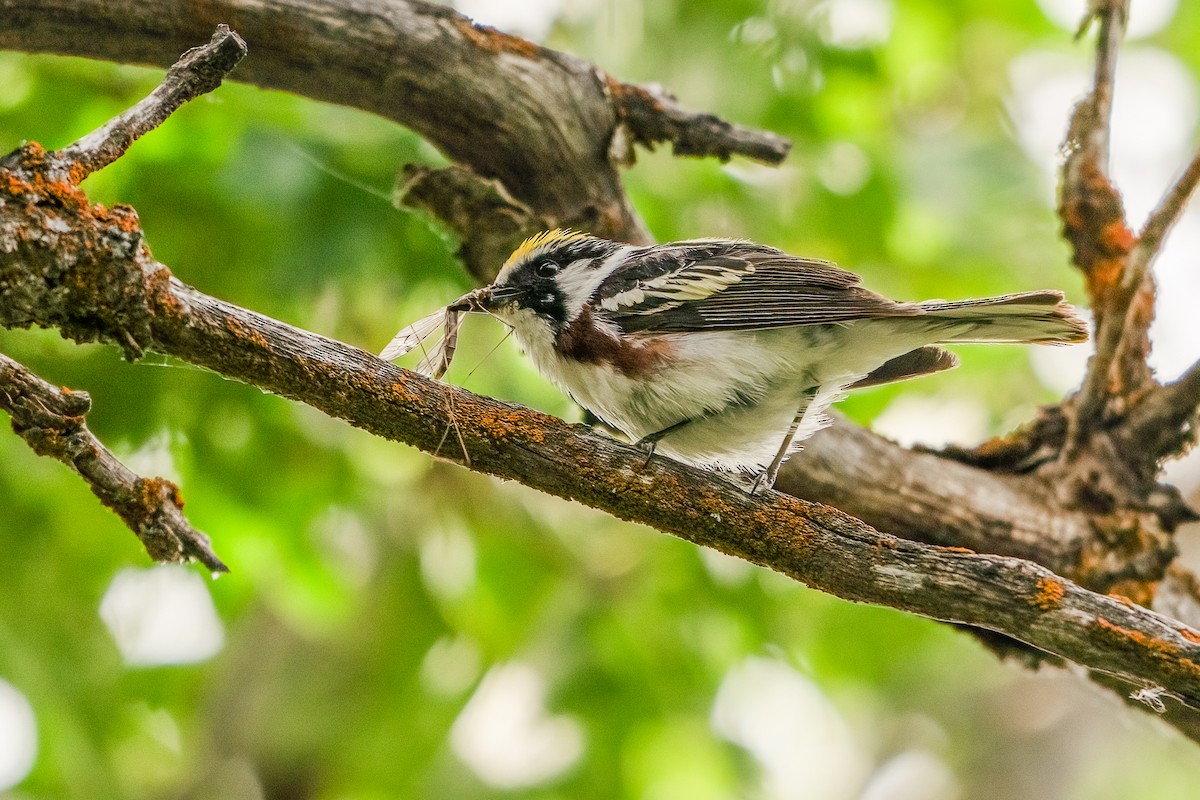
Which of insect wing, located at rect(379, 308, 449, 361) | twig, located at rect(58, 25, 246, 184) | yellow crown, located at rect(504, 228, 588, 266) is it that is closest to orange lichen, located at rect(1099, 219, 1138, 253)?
yellow crown, located at rect(504, 228, 588, 266)

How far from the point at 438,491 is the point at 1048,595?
375 cm

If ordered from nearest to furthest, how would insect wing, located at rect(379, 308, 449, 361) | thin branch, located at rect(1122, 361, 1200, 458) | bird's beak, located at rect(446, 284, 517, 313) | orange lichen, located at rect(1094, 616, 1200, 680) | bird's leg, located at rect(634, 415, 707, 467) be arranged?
orange lichen, located at rect(1094, 616, 1200, 680), insect wing, located at rect(379, 308, 449, 361), bird's leg, located at rect(634, 415, 707, 467), bird's beak, located at rect(446, 284, 517, 313), thin branch, located at rect(1122, 361, 1200, 458)

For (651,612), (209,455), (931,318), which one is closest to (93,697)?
(209,455)

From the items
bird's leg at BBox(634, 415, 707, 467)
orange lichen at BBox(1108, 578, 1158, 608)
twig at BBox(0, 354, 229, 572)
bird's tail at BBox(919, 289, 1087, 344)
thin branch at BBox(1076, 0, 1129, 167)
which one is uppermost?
thin branch at BBox(1076, 0, 1129, 167)

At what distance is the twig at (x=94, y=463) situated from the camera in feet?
8.39

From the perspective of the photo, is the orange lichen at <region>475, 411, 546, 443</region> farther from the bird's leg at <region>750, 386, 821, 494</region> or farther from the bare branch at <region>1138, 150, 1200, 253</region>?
the bare branch at <region>1138, 150, 1200, 253</region>

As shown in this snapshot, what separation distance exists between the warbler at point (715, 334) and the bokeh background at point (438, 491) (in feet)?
3.06

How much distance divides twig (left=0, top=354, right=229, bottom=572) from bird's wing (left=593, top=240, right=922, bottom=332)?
5.36 ft

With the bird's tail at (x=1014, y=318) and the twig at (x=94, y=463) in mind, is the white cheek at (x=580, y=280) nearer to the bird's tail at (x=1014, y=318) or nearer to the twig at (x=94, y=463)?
the bird's tail at (x=1014, y=318)

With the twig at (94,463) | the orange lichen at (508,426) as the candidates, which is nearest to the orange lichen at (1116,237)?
the orange lichen at (508,426)

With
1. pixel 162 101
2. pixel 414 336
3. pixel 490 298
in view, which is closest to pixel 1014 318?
pixel 490 298

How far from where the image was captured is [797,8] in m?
5.78

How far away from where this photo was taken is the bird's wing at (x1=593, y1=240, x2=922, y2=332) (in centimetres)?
368

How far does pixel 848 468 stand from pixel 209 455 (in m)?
2.76
